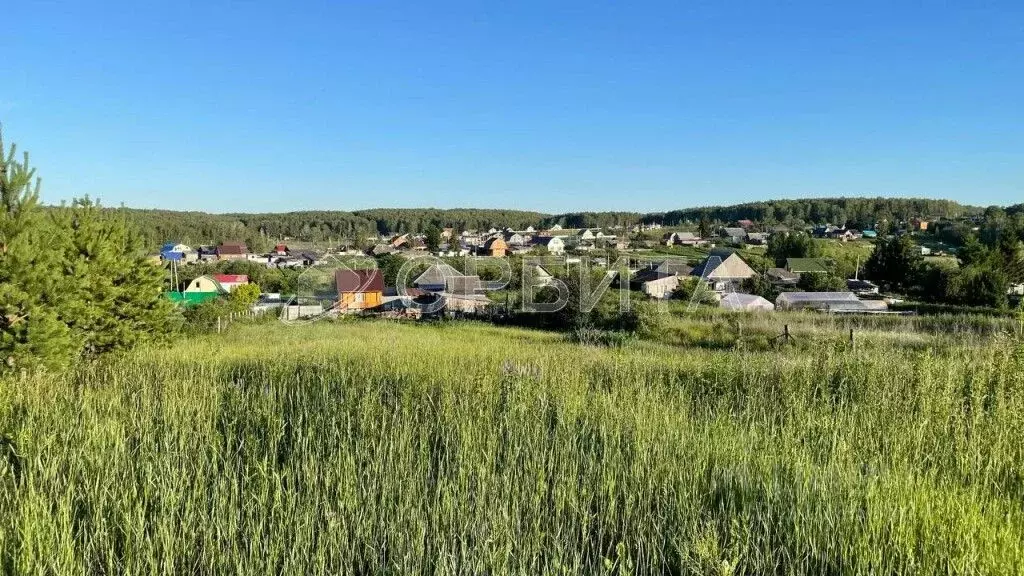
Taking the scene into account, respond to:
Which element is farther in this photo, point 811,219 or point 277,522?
point 811,219

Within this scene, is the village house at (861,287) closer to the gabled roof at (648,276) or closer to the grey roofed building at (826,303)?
the grey roofed building at (826,303)

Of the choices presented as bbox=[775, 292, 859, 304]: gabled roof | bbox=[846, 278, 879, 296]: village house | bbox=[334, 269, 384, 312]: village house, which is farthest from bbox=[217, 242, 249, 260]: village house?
bbox=[846, 278, 879, 296]: village house

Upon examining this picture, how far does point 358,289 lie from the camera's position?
25406 millimetres

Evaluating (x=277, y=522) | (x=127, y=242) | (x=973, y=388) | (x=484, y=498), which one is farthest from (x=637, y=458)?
(x=127, y=242)

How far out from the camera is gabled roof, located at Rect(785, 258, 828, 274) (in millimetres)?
38494

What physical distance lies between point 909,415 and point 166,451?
4996 millimetres

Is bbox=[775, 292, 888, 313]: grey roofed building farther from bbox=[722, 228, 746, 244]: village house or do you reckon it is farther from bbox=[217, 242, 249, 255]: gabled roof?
bbox=[217, 242, 249, 255]: gabled roof

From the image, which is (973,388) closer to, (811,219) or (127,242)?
(127,242)

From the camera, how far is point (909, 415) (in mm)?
4262

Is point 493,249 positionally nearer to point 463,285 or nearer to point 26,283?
point 463,285

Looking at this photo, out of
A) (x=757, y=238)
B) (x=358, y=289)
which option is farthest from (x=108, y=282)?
A: (x=757, y=238)

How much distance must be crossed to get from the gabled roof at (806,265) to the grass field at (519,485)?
36754 mm

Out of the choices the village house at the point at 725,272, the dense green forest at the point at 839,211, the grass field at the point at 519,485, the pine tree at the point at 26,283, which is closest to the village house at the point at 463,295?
the village house at the point at 725,272

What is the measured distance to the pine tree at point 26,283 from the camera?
19.0ft
